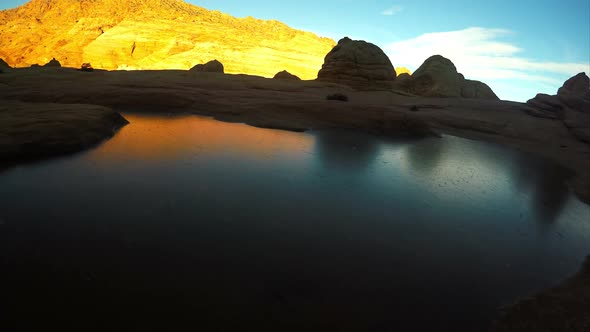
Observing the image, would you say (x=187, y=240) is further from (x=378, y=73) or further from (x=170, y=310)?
(x=378, y=73)

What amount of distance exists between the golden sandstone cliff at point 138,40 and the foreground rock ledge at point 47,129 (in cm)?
3693

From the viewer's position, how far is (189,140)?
561cm

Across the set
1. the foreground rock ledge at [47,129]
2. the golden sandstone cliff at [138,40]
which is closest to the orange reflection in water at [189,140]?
the foreground rock ledge at [47,129]

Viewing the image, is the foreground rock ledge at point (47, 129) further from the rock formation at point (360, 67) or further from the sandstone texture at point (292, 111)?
the rock formation at point (360, 67)

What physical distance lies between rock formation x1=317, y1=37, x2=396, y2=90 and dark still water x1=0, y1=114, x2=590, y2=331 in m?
16.4

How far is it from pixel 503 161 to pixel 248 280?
21.5ft

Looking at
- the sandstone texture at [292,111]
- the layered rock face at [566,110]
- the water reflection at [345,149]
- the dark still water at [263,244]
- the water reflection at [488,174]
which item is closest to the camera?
the dark still water at [263,244]

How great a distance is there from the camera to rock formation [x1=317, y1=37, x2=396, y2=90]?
66.2 ft

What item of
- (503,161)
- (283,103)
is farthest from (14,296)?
(283,103)

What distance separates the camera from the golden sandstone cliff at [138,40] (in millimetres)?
45094

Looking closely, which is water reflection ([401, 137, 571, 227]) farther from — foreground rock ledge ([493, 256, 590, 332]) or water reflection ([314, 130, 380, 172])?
foreground rock ledge ([493, 256, 590, 332])

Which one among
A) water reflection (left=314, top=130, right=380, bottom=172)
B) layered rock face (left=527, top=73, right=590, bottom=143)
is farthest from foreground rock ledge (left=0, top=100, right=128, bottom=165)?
layered rock face (left=527, top=73, right=590, bottom=143)

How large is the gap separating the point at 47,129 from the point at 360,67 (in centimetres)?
1876

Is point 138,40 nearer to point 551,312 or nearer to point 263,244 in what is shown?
point 263,244
